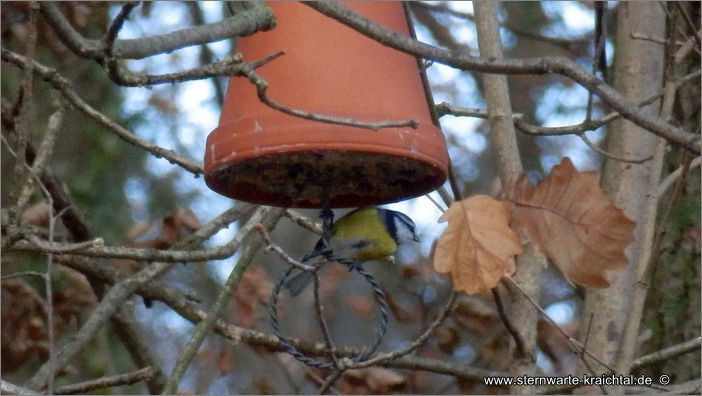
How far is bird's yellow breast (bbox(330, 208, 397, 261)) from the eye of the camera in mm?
2814

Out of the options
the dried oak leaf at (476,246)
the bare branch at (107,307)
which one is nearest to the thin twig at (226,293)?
the bare branch at (107,307)

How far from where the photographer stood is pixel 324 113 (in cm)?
189

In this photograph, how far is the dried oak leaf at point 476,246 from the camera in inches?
67.6

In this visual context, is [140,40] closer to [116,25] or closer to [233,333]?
[116,25]

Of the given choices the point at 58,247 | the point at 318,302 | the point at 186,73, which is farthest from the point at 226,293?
the point at 186,73

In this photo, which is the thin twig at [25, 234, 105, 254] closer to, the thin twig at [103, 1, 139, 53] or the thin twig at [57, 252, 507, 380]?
the thin twig at [103, 1, 139, 53]

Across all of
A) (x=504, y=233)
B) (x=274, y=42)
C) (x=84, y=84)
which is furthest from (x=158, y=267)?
(x=84, y=84)

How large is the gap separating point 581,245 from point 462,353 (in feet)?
10.3

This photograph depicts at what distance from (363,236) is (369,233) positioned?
3 cm

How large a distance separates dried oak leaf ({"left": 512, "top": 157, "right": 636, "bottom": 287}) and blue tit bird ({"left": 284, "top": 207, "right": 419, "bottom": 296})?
40.0 inches

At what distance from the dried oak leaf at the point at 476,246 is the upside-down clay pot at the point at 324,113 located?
0.22 meters

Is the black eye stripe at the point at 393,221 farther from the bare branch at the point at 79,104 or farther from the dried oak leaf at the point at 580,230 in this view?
the dried oak leaf at the point at 580,230

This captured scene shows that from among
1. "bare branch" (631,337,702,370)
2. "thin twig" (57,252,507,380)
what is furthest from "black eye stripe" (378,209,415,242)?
"bare branch" (631,337,702,370)

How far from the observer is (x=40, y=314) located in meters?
3.71
